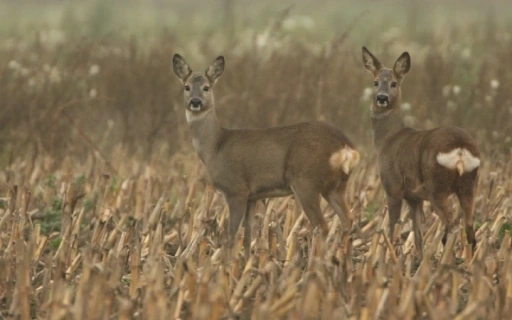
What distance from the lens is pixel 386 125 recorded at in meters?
8.66

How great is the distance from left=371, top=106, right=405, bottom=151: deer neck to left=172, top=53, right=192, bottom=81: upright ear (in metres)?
1.42

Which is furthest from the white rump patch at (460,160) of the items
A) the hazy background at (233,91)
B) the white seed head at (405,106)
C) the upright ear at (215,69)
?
the white seed head at (405,106)

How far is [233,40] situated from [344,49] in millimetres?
1318

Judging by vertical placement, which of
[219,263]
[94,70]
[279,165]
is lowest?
[219,263]

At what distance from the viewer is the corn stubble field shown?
562 centimetres

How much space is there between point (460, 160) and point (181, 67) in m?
2.53

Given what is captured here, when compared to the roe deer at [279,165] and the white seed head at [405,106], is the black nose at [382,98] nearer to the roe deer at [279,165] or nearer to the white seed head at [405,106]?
the roe deer at [279,165]

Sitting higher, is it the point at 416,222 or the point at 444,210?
the point at 444,210

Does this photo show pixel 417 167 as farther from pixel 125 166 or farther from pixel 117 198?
pixel 125 166

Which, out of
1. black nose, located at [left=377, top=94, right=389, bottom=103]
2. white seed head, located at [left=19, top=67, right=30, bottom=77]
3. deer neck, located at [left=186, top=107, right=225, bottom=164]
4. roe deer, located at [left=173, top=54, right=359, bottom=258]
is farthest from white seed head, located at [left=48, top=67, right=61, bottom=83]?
black nose, located at [left=377, top=94, right=389, bottom=103]

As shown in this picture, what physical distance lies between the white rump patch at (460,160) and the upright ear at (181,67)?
2351 millimetres

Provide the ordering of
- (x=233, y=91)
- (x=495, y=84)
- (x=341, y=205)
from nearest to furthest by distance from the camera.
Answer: (x=341, y=205), (x=495, y=84), (x=233, y=91)

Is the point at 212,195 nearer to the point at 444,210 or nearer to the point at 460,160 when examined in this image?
the point at 444,210

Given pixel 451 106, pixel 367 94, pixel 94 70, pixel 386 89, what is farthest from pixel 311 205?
pixel 94 70
